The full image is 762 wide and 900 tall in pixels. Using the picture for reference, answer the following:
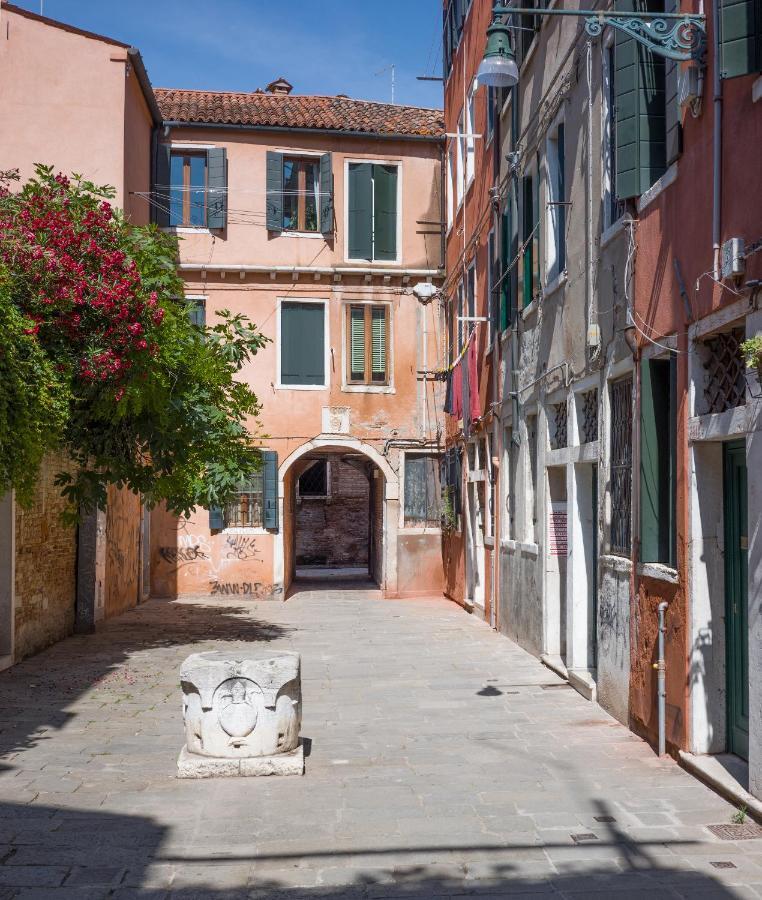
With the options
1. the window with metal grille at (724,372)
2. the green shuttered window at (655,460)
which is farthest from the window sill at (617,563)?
the window with metal grille at (724,372)

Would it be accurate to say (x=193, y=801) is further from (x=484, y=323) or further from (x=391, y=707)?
(x=484, y=323)

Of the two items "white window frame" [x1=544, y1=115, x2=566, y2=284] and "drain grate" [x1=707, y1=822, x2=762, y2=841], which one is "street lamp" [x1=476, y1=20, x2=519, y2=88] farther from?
"drain grate" [x1=707, y1=822, x2=762, y2=841]

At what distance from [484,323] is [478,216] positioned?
72.4 inches

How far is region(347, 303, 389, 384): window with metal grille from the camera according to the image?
21500 millimetres

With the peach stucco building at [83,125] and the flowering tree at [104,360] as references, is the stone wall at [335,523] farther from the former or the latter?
the flowering tree at [104,360]

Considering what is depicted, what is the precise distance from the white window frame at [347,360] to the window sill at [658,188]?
43.8 ft

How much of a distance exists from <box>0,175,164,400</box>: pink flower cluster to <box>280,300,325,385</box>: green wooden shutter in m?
10.1

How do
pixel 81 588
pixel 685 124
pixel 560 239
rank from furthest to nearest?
pixel 81 588 → pixel 560 239 → pixel 685 124

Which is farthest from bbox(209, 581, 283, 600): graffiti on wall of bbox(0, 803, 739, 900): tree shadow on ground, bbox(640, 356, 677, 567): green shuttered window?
bbox(0, 803, 739, 900): tree shadow on ground

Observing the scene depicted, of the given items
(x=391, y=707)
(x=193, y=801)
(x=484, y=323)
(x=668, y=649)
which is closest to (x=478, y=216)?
(x=484, y=323)

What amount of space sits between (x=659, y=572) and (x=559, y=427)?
14.4 ft

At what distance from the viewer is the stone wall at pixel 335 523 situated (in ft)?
110

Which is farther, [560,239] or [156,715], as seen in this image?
[560,239]

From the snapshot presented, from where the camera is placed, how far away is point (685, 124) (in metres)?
7.20
